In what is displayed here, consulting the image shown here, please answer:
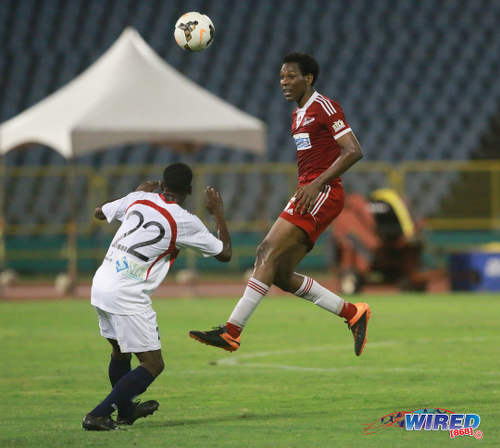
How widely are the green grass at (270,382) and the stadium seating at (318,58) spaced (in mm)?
11035

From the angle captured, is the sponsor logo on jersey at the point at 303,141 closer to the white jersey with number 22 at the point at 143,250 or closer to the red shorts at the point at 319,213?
the red shorts at the point at 319,213

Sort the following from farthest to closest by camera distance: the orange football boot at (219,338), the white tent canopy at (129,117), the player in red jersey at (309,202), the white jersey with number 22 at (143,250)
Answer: the white tent canopy at (129,117)
the player in red jersey at (309,202)
the orange football boot at (219,338)
the white jersey with number 22 at (143,250)

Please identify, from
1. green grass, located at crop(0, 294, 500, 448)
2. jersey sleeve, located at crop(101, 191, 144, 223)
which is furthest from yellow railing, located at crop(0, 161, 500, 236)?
jersey sleeve, located at crop(101, 191, 144, 223)

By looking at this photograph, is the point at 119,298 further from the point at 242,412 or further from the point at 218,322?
the point at 218,322

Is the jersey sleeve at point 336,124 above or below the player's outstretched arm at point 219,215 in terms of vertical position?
above

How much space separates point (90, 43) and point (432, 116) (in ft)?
27.2

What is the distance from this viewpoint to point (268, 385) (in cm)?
734

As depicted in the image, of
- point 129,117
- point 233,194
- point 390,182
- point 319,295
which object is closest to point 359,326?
point 319,295

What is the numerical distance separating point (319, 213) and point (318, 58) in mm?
18554

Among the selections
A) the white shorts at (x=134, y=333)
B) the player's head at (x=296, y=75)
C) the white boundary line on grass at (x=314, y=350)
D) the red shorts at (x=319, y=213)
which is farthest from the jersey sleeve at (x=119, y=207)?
the white boundary line on grass at (x=314, y=350)

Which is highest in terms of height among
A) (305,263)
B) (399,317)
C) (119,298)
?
(119,298)

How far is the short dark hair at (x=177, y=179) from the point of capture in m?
5.88

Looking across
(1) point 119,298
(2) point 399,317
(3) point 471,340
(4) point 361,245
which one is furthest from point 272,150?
(1) point 119,298

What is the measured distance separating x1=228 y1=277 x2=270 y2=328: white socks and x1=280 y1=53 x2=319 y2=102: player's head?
1.32 m
